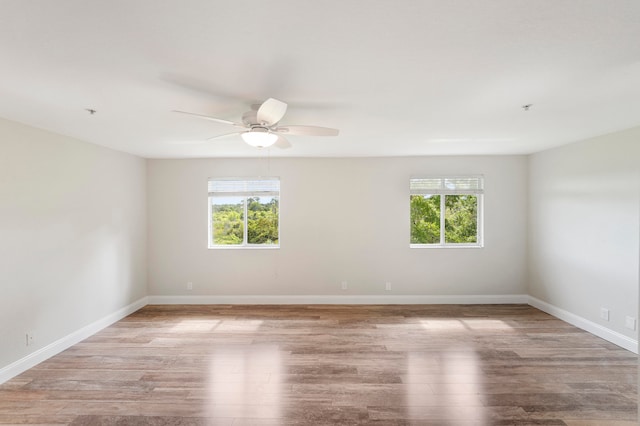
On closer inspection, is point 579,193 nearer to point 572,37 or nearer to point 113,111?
point 572,37

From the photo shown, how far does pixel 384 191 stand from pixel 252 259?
2.43 meters

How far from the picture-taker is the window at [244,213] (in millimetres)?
5133

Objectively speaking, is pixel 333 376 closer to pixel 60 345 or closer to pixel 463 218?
pixel 60 345

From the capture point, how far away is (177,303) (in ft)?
16.7

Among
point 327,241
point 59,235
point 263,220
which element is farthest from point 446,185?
point 59,235

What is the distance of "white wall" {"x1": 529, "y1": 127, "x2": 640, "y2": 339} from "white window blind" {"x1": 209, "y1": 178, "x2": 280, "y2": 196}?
13.4ft

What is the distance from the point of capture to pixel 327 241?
508 cm

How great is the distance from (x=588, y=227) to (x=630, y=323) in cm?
114

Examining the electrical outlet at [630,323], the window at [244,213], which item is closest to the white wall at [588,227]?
the electrical outlet at [630,323]

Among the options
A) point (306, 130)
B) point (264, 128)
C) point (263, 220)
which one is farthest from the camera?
point (263, 220)

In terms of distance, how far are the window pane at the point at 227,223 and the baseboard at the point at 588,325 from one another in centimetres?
480

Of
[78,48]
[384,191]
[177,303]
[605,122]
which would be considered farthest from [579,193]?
[177,303]

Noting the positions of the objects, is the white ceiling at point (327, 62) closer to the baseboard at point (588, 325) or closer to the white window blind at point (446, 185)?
the white window blind at point (446, 185)

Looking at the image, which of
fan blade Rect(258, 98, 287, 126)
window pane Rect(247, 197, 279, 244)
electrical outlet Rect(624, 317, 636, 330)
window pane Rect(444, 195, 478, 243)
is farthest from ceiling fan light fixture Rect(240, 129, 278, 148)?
electrical outlet Rect(624, 317, 636, 330)
